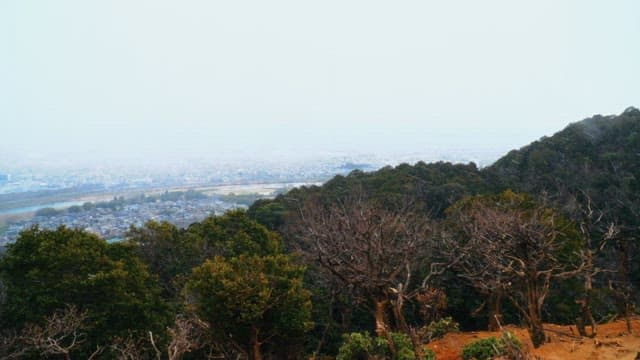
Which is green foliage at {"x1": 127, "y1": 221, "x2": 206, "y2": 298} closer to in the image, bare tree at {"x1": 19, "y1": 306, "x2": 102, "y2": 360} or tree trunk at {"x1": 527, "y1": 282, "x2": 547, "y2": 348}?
bare tree at {"x1": 19, "y1": 306, "x2": 102, "y2": 360}

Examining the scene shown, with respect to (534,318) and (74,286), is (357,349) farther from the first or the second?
(74,286)

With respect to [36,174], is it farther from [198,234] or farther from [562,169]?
[562,169]

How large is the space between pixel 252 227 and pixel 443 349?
23.8 ft

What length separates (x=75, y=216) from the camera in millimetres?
27203

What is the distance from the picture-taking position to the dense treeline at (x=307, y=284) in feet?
25.7

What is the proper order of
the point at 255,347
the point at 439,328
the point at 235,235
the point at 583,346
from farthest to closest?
the point at 235,235
the point at 439,328
the point at 255,347
the point at 583,346

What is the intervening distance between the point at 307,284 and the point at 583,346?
7.39 m

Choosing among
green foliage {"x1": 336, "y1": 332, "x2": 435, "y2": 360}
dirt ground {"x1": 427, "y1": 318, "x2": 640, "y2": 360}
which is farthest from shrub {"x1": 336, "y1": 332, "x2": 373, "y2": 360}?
dirt ground {"x1": 427, "y1": 318, "x2": 640, "y2": 360}

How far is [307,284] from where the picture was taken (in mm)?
13477

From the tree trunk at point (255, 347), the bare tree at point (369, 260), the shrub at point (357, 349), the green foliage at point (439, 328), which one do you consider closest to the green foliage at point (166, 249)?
the tree trunk at point (255, 347)

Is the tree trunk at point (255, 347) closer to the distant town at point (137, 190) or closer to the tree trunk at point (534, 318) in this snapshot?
the tree trunk at point (534, 318)

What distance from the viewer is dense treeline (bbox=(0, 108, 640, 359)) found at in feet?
25.7

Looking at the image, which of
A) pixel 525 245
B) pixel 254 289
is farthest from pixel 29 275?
pixel 525 245

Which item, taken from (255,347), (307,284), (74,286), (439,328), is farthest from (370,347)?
(74,286)
